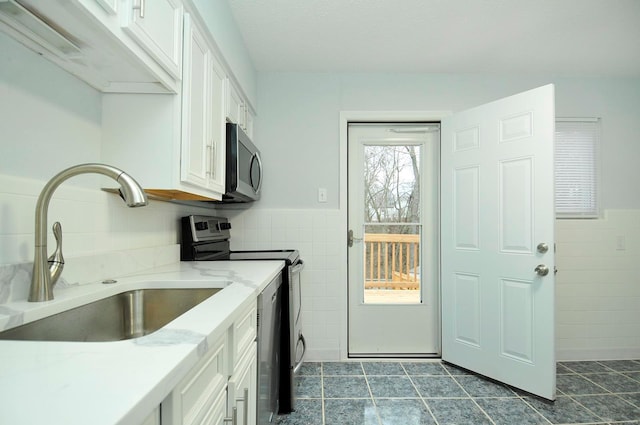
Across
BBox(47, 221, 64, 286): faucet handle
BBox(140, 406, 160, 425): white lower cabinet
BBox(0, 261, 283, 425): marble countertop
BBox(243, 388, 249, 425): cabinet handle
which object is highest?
BBox(47, 221, 64, 286): faucet handle

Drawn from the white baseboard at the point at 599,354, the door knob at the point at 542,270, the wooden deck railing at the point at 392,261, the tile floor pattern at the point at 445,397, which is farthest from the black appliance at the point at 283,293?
the white baseboard at the point at 599,354

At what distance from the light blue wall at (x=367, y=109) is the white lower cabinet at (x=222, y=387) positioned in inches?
65.8

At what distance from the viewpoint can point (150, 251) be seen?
5.36 ft

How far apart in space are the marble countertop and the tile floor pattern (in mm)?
1452

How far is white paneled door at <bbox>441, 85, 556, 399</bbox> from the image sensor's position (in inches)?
83.0

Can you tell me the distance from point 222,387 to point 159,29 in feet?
3.81

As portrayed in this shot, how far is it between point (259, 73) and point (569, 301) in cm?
313

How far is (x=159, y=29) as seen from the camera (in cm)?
116

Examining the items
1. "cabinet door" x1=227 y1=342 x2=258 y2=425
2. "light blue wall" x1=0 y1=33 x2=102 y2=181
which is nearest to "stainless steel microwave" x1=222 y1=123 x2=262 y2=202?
"light blue wall" x1=0 y1=33 x2=102 y2=181

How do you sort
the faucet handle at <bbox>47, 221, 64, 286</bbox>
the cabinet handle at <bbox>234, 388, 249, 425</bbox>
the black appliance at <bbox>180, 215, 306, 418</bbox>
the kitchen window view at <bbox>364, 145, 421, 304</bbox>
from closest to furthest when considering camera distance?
1. the faucet handle at <bbox>47, 221, 64, 286</bbox>
2. the cabinet handle at <bbox>234, 388, 249, 425</bbox>
3. the black appliance at <bbox>180, 215, 306, 418</bbox>
4. the kitchen window view at <bbox>364, 145, 421, 304</bbox>

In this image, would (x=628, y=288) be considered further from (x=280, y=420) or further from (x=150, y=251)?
(x=150, y=251)

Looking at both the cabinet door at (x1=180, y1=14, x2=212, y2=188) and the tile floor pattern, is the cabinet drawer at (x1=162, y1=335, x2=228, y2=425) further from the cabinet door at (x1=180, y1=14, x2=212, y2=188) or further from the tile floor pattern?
the tile floor pattern

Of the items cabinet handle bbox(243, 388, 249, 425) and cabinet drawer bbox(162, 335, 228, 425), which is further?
cabinet handle bbox(243, 388, 249, 425)

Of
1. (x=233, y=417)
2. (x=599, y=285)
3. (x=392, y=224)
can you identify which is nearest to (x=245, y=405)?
(x=233, y=417)
